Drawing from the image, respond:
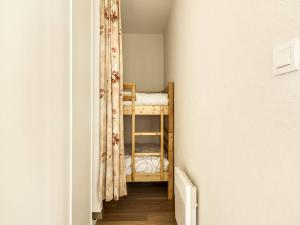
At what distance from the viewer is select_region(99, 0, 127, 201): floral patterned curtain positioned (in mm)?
2627

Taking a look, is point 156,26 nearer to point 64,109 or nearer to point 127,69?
point 127,69

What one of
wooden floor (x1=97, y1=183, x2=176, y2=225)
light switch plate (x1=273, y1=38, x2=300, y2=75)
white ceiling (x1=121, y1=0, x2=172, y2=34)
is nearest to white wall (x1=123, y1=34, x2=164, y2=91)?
white ceiling (x1=121, y1=0, x2=172, y2=34)

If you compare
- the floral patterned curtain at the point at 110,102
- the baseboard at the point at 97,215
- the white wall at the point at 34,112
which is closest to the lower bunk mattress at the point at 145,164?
the floral patterned curtain at the point at 110,102

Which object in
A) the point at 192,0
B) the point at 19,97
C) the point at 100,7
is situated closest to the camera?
the point at 19,97

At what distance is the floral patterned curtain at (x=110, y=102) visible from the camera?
2627 millimetres

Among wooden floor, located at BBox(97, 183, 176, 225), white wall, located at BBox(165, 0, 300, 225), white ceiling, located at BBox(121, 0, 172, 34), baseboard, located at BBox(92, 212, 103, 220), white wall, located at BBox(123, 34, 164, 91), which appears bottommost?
wooden floor, located at BBox(97, 183, 176, 225)

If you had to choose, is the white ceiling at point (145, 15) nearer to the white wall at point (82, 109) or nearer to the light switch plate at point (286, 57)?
the white wall at point (82, 109)

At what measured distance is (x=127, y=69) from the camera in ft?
14.9

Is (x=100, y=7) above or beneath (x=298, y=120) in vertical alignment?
above

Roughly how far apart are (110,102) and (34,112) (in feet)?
5.30

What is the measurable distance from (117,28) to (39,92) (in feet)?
5.94

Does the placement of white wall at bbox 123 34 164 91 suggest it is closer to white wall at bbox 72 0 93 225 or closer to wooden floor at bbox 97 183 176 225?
wooden floor at bbox 97 183 176 225

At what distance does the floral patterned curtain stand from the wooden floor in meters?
0.17

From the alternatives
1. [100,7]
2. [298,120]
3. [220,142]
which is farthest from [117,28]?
[298,120]
